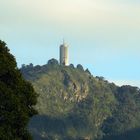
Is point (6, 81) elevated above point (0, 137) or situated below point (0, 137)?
above

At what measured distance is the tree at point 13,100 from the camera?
1941 inches

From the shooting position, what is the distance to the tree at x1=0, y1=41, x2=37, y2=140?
1941 inches

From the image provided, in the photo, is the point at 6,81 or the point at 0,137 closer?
the point at 0,137

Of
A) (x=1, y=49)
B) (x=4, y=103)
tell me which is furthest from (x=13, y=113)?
A: (x=1, y=49)

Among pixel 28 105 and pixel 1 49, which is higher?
pixel 1 49

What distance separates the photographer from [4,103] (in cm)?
4934

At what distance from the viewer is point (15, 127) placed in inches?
1989

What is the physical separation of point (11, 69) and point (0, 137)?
5143 millimetres

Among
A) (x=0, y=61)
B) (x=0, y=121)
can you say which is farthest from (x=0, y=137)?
(x=0, y=61)

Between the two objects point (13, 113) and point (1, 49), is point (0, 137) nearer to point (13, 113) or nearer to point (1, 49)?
Result: point (13, 113)

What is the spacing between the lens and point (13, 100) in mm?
49438

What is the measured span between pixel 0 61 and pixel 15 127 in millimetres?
4161

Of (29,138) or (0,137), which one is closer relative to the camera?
(0,137)

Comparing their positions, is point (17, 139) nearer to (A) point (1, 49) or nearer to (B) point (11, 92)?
(B) point (11, 92)
